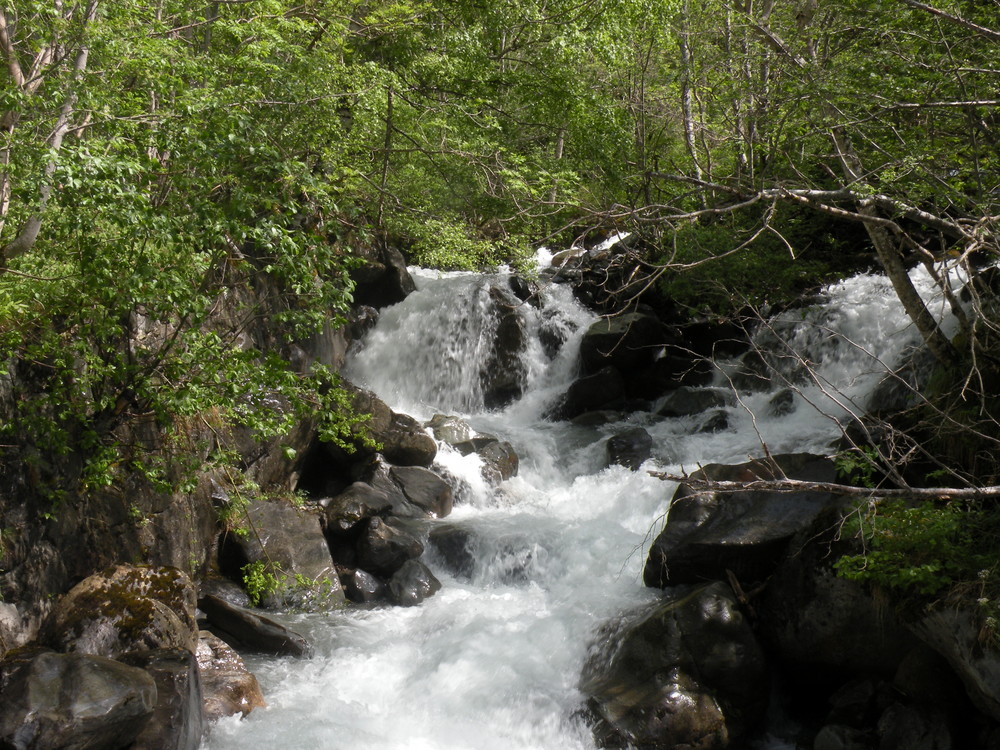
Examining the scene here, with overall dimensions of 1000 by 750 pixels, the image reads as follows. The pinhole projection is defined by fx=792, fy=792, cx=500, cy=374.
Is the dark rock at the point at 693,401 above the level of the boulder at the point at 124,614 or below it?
below

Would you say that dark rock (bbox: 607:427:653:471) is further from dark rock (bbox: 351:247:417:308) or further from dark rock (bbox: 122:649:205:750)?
dark rock (bbox: 122:649:205:750)

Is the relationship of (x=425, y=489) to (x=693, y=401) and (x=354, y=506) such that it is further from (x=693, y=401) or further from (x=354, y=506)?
(x=693, y=401)

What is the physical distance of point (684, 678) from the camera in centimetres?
606

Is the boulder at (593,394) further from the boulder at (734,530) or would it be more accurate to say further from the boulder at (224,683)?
the boulder at (224,683)

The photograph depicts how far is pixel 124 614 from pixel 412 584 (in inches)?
121

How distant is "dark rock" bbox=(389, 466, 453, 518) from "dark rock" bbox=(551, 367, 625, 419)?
12.8 feet

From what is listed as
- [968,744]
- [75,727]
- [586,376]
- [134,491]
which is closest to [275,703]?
[75,727]

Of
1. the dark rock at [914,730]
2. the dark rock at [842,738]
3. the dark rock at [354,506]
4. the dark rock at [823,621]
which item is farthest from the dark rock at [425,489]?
the dark rock at [914,730]

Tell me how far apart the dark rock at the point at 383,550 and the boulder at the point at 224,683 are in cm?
222

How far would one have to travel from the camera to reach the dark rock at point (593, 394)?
45.9 ft

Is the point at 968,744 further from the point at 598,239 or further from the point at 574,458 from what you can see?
the point at 598,239

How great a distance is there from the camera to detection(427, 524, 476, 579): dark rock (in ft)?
29.5

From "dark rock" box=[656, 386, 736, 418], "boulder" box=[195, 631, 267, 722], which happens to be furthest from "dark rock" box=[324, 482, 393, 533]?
"dark rock" box=[656, 386, 736, 418]

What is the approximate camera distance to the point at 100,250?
586 cm
